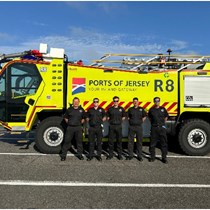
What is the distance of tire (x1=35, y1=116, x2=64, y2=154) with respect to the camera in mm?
8031

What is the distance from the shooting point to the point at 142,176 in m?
6.10

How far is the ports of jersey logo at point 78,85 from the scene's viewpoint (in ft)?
26.6

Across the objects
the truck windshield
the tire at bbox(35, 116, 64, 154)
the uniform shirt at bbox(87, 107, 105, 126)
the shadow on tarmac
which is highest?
the truck windshield

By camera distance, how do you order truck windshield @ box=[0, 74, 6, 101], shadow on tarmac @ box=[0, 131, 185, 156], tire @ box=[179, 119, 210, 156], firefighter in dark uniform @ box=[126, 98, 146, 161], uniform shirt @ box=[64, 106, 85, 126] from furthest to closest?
shadow on tarmac @ box=[0, 131, 185, 156]
truck windshield @ box=[0, 74, 6, 101]
tire @ box=[179, 119, 210, 156]
firefighter in dark uniform @ box=[126, 98, 146, 161]
uniform shirt @ box=[64, 106, 85, 126]

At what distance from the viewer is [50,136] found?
26.4 ft

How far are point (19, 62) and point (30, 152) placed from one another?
251cm

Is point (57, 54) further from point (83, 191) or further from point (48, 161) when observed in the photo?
point (83, 191)

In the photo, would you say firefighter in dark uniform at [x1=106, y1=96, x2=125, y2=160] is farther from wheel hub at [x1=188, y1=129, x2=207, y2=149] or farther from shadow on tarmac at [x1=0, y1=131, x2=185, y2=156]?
wheel hub at [x1=188, y1=129, x2=207, y2=149]

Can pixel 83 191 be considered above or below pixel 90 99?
below

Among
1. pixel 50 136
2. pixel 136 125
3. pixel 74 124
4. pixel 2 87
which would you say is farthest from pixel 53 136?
pixel 136 125

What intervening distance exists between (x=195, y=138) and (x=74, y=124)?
10.8 ft

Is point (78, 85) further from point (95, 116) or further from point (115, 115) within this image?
point (115, 115)

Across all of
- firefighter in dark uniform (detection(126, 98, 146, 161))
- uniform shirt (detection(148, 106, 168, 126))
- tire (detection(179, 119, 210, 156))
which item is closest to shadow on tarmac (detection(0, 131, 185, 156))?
tire (detection(179, 119, 210, 156))

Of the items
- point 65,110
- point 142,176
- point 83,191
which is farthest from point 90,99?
point 83,191
